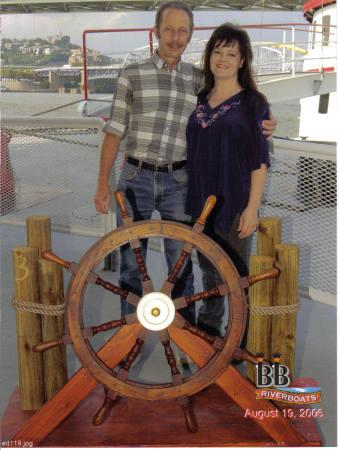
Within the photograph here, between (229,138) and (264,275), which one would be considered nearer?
(264,275)

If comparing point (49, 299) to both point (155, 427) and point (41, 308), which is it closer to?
point (41, 308)

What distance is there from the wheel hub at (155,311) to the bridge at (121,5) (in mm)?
12470

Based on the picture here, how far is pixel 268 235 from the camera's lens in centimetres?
163

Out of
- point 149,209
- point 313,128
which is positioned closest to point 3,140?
point 149,209

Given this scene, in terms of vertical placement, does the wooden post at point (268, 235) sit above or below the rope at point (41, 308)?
above

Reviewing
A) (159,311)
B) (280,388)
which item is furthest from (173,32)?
(280,388)

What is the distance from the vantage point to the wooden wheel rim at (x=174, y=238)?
1.32 meters

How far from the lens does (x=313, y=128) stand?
9.03 metres

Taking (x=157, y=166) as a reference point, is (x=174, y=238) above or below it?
below

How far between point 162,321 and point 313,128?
8355 millimetres

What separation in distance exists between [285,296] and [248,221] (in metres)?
0.26

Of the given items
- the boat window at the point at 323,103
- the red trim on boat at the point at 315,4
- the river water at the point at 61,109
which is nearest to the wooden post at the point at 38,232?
the boat window at the point at 323,103

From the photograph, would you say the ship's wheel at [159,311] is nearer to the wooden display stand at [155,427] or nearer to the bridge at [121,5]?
the wooden display stand at [155,427]

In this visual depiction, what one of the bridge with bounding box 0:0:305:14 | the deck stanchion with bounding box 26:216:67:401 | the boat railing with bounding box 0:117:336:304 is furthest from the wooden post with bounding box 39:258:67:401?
the bridge with bounding box 0:0:305:14
